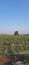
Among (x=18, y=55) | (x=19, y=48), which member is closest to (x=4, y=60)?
(x=18, y=55)

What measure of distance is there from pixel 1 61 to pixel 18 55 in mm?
591

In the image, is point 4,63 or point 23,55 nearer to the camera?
point 4,63

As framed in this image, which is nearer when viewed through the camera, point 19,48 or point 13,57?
point 13,57

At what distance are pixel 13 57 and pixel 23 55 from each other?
323 millimetres

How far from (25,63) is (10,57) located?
1.98ft

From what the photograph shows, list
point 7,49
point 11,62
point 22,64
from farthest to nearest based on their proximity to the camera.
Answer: point 7,49 → point 11,62 → point 22,64

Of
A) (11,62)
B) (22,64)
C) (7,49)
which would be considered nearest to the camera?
(22,64)

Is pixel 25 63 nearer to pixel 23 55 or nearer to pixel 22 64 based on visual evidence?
pixel 22 64

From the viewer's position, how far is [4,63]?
489 centimetres

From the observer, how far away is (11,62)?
16.5 feet

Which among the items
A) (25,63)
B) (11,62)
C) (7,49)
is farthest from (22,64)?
A: (7,49)

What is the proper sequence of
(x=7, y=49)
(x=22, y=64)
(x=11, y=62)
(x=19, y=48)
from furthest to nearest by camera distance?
(x=19, y=48) → (x=7, y=49) → (x=11, y=62) → (x=22, y=64)

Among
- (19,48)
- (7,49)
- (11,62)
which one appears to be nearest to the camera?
(11,62)

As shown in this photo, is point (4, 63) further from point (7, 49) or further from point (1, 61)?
point (7, 49)
